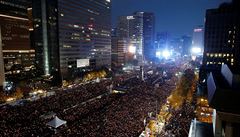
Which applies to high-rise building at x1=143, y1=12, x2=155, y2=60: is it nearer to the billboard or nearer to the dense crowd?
the billboard

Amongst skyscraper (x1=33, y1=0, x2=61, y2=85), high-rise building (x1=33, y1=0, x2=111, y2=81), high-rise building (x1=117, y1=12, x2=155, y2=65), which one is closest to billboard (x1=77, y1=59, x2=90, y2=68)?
high-rise building (x1=33, y1=0, x2=111, y2=81)

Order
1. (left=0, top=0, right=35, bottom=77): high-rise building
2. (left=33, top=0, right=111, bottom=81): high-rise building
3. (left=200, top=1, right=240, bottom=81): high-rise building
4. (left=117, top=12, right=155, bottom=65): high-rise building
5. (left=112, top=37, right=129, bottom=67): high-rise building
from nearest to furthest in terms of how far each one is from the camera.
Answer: (left=0, top=0, right=35, bottom=77): high-rise building
(left=200, top=1, right=240, bottom=81): high-rise building
(left=33, top=0, right=111, bottom=81): high-rise building
(left=112, top=37, right=129, bottom=67): high-rise building
(left=117, top=12, right=155, bottom=65): high-rise building

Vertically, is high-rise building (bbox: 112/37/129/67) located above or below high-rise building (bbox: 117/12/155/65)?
below

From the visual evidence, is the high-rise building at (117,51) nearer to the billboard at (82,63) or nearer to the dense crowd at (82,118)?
the billboard at (82,63)

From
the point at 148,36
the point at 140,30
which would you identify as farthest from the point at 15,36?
the point at 148,36

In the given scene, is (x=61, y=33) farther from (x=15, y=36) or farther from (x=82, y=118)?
(x=82, y=118)

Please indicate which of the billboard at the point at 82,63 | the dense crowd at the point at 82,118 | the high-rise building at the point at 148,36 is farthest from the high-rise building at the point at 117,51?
the dense crowd at the point at 82,118
